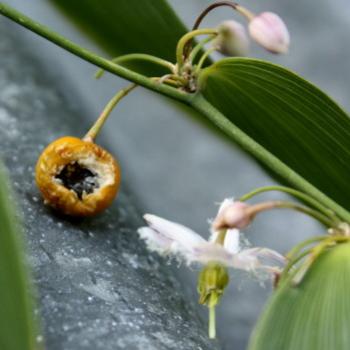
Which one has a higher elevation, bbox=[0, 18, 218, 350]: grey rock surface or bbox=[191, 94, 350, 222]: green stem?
bbox=[191, 94, 350, 222]: green stem

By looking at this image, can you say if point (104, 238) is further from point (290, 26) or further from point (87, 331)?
point (290, 26)

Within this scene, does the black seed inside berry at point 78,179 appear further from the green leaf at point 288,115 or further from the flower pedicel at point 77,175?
the green leaf at point 288,115

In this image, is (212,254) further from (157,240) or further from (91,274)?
(91,274)

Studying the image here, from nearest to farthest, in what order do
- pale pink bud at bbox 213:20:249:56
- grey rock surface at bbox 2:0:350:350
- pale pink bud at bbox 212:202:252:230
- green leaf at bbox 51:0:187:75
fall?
pale pink bud at bbox 212:202:252:230, pale pink bud at bbox 213:20:249:56, green leaf at bbox 51:0:187:75, grey rock surface at bbox 2:0:350:350

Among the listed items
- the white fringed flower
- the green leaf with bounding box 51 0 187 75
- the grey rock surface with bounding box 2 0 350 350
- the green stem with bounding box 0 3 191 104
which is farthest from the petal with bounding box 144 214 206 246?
the grey rock surface with bounding box 2 0 350 350

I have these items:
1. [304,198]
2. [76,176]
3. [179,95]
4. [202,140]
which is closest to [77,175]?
[76,176]

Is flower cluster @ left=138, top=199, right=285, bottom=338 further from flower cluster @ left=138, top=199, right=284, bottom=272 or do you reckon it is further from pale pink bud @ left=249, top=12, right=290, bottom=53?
pale pink bud @ left=249, top=12, right=290, bottom=53

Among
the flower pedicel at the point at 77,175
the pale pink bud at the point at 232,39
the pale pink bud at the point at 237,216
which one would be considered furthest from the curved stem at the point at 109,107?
the pale pink bud at the point at 237,216
